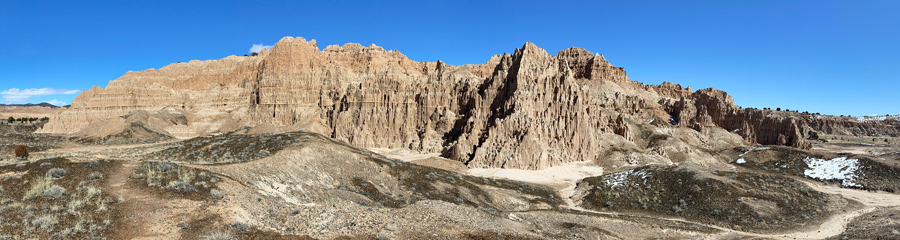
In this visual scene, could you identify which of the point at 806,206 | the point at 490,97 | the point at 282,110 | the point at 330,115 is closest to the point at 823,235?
the point at 806,206

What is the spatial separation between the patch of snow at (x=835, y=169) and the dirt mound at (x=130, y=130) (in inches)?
3529

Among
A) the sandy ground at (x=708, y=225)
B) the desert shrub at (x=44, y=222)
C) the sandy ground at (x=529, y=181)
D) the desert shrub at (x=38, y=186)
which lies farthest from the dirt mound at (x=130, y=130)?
the desert shrub at (x=44, y=222)

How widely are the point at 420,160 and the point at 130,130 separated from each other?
142 feet

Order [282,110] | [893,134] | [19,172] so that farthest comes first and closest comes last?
[893,134] → [282,110] → [19,172]

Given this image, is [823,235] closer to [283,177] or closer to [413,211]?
[413,211]

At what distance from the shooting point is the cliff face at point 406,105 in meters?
65.4

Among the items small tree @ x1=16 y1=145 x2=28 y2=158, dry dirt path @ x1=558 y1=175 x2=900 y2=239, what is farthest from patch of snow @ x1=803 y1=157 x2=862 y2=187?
small tree @ x1=16 y1=145 x2=28 y2=158

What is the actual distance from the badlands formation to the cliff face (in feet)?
1.30

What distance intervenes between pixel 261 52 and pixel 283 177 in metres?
79.6

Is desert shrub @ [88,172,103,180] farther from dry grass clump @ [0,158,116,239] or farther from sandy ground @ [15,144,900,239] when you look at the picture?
sandy ground @ [15,144,900,239]

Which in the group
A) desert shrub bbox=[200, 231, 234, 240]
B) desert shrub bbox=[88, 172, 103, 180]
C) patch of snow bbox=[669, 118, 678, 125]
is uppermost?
patch of snow bbox=[669, 118, 678, 125]

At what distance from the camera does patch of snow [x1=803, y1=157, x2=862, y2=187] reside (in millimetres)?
52850

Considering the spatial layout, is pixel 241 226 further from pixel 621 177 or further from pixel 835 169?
pixel 835 169

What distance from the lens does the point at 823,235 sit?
1111 inches
